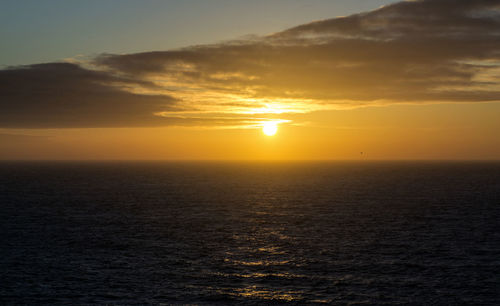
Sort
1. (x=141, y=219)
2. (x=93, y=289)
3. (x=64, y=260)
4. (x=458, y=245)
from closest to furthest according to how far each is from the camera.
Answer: (x=93, y=289)
(x=64, y=260)
(x=458, y=245)
(x=141, y=219)

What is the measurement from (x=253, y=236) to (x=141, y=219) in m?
29.3

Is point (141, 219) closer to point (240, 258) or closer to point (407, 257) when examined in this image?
point (240, 258)

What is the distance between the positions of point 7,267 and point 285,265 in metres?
33.4

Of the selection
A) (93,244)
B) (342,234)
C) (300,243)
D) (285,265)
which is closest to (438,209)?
(342,234)

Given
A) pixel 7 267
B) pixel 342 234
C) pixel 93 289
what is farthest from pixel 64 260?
pixel 342 234

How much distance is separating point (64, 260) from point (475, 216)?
7820 cm

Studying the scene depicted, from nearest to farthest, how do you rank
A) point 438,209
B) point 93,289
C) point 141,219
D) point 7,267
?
point 93,289
point 7,267
point 141,219
point 438,209

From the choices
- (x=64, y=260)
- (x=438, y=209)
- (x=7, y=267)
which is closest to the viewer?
(x=7, y=267)

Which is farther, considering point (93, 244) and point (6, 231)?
point (6, 231)

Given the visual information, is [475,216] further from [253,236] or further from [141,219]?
[141,219]

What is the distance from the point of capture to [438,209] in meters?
104

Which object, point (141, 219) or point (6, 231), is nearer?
point (6, 231)

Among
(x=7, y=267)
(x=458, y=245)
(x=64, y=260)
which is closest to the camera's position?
(x=7, y=267)

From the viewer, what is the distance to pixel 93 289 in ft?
148
